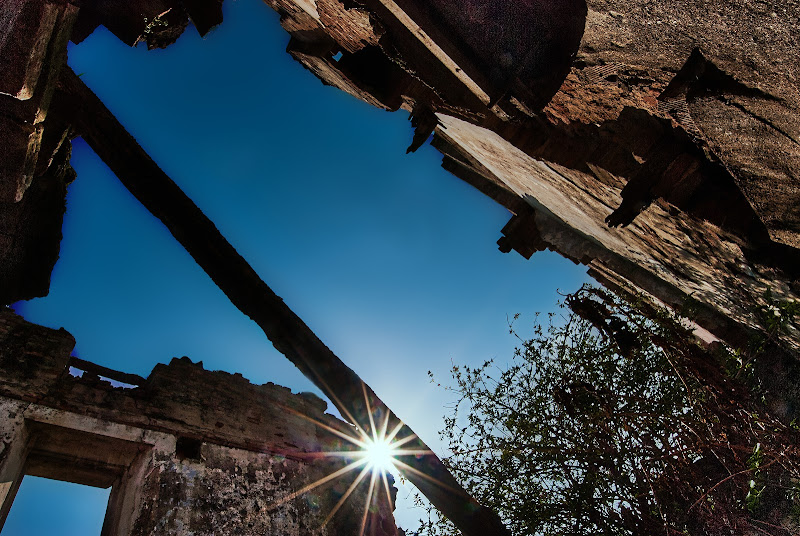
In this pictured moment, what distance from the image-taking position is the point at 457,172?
8.51 meters

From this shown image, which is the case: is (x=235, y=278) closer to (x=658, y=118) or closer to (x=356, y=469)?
(x=658, y=118)

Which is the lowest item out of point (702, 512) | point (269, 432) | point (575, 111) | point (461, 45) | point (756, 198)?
point (702, 512)

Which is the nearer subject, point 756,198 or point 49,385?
point 756,198

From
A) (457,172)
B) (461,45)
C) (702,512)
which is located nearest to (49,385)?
(461,45)

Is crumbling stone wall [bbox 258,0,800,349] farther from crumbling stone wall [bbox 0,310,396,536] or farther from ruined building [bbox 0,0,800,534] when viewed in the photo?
crumbling stone wall [bbox 0,310,396,536]

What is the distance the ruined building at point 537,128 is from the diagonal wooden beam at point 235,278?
18mm

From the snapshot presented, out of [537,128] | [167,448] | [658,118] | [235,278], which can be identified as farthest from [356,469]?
[658,118]

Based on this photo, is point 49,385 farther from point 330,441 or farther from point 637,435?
point 637,435

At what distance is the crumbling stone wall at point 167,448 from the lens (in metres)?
5.04

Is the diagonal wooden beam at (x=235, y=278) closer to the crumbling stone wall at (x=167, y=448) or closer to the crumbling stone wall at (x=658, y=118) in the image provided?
the crumbling stone wall at (x=658, y=118)

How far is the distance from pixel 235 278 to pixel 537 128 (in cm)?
320

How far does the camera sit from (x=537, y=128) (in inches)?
164

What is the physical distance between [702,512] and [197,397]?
684 cm

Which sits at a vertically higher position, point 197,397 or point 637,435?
point 197,397
